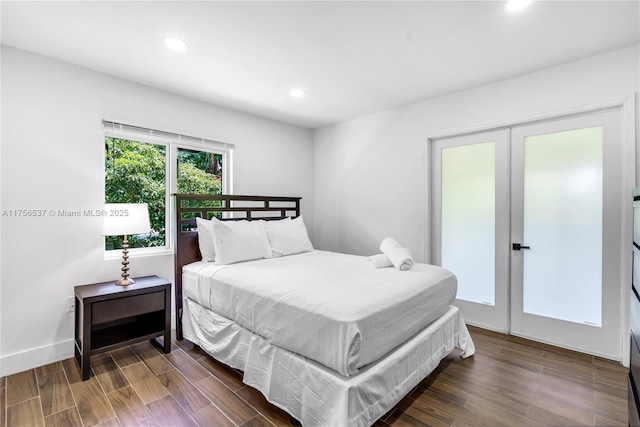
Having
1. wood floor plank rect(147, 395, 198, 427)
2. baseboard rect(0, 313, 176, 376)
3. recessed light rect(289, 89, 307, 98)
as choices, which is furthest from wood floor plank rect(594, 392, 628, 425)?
baseboard rect(0, 313, 176, 376)

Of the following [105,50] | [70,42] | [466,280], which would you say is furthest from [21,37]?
[466,280]

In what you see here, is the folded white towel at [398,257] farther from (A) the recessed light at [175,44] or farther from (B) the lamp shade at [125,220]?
(A) the recessed light at [175,44]

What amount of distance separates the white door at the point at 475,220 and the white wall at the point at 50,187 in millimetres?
3011

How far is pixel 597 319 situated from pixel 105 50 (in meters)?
4.32

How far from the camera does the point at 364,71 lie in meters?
2.60

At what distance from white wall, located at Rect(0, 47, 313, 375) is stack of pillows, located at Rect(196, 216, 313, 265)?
62cm

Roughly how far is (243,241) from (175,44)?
63.7 inches

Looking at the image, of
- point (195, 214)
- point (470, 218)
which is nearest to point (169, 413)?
point (195, 214)

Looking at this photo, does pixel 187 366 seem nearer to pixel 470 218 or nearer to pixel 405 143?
pixel 470 218

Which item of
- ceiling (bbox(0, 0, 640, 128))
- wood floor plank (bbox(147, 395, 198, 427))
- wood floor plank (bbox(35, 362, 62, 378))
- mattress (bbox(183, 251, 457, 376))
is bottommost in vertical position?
wood floor plank (bbox(147, 395, 198, 427))

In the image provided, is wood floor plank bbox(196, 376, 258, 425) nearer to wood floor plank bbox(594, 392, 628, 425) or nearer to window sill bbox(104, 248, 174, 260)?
window sill bbox(104, 248, 174, 260)

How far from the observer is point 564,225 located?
2.55 m

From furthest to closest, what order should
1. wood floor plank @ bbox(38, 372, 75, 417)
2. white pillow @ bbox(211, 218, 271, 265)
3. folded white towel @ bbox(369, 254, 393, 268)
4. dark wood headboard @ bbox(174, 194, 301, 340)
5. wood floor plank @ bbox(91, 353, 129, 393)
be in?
1. dark wood headboard @ bbox(174, 194, 301, 340)
2. white pillow @ bbox(211, 218, 271, 265)
3. folded white towel @ bbox(369, 254, 393, 268)
4. wood floor plank @ bbox(91, 353, 129, 393)
5. wood floor plank @ bbox(38, 372, 75, 417)

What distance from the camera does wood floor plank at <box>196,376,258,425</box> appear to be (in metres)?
1.75
